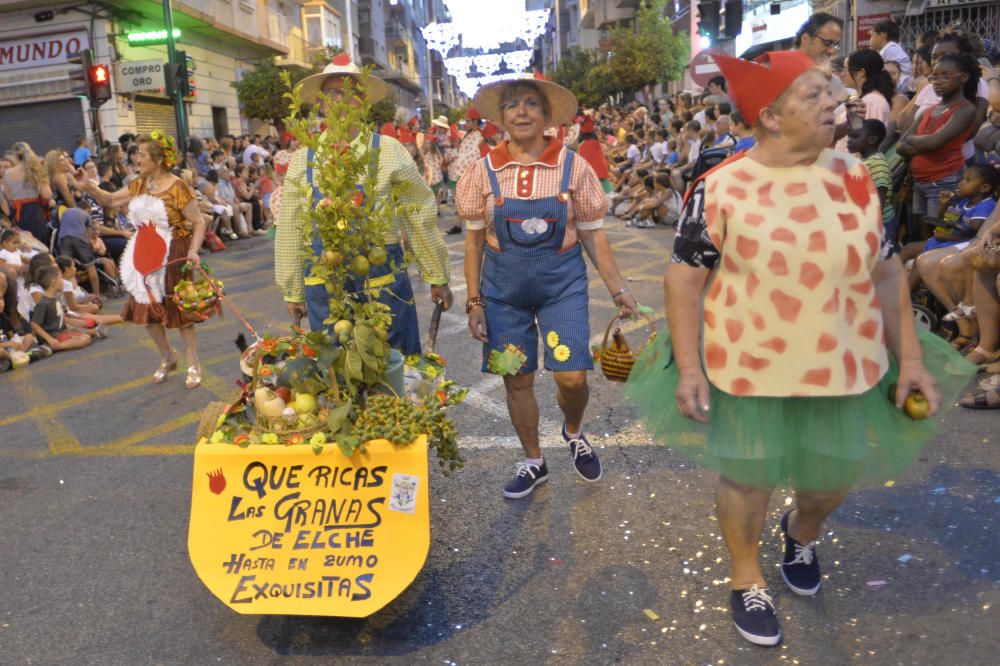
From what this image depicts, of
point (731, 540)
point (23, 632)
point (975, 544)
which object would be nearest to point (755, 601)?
point (731, 540)

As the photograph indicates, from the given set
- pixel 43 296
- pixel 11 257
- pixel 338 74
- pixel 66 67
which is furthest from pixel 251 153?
pixel 338 74

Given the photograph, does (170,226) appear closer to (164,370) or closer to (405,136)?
(164,370)

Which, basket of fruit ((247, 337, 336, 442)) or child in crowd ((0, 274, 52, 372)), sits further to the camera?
child in crowd ((0, 274, 52, 372))

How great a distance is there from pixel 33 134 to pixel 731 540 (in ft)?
86.9

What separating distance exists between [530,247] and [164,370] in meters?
4.26

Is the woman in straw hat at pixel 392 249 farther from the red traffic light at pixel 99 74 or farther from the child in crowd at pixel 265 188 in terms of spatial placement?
the child in crowd at pixel 265 188

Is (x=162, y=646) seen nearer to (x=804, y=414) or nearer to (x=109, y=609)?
(x=109, y=609)

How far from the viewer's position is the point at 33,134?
81.1ft

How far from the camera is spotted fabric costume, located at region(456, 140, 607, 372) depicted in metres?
3.90

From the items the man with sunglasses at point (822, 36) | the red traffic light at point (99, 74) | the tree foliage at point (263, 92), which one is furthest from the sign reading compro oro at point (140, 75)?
the man with sunglasses at point (822, 36)

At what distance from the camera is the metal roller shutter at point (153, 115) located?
25.4 m

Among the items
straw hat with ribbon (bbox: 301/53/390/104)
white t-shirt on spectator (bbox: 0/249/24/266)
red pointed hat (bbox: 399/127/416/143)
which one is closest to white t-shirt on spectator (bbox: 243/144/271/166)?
red pointed hat (bbox: 399/127/416/143)

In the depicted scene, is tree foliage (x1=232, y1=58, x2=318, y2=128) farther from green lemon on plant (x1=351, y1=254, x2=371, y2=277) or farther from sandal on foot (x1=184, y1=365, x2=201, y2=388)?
green lemon on plant (x1=351, y1=254, x2=371, y2=277)

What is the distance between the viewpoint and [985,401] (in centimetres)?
516
